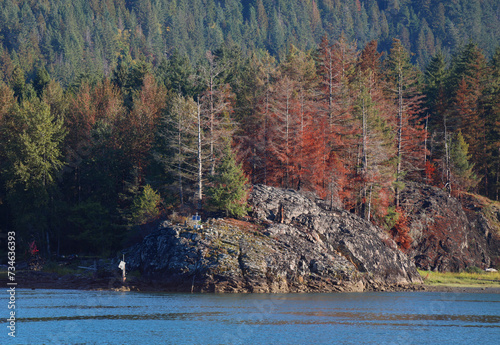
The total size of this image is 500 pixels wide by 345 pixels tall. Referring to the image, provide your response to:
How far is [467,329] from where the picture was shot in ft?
124

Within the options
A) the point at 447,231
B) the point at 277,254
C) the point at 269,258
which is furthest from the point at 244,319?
the point at 447,231

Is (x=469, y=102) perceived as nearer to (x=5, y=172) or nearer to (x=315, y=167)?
(x=315, y=167)

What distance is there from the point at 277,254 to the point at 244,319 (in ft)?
44.6

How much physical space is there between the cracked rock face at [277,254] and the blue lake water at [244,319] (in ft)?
6.29

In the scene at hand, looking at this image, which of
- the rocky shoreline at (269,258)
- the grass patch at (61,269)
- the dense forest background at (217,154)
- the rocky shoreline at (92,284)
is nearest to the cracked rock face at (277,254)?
the rocky shoreline at (269,258)

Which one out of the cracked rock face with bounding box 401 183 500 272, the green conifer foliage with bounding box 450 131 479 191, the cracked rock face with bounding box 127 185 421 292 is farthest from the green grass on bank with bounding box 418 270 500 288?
the green conifer foliage with bounding box 450 131 479 191

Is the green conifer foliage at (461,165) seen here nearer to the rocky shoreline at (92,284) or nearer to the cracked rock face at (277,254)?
the cracked rock face at (277,254)

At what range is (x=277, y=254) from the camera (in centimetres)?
5116

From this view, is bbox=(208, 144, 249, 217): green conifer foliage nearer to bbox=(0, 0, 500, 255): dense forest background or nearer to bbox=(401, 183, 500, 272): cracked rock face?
bbox=(0, 0, 500, 255): dense forest background

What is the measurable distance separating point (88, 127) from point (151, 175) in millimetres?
18001

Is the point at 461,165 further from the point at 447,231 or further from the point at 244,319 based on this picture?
the point at 244,319

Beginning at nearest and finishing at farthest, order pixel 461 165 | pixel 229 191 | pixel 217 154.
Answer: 1. pixel 229 191
2. pixel 217 154
3. pixel 461 165

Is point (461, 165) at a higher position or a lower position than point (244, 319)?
higher

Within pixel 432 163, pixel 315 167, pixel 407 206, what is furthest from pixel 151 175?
pixel 432 163
